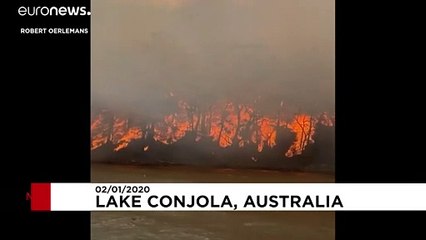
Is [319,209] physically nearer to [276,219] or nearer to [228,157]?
[276,219]

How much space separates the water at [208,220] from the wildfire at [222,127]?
3.9 inches

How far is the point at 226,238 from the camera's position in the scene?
1.29 m

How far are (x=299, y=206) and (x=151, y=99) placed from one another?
58 centimetres

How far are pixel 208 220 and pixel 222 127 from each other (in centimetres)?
30

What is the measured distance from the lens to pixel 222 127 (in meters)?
1.30

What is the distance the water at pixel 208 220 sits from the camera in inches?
49.4

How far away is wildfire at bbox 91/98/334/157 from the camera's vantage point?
51.1 inches
